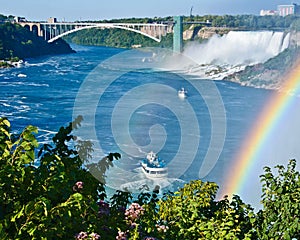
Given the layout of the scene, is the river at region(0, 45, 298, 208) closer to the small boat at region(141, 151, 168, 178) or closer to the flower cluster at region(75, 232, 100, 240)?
the small boat at region(141, 151, 168, 178)

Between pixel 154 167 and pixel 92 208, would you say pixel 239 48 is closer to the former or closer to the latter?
pixel 154 167

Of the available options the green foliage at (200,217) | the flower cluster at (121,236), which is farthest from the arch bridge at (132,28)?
the flower cluster at (121,236)

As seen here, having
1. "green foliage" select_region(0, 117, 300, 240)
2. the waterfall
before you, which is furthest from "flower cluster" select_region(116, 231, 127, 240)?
the waterfall

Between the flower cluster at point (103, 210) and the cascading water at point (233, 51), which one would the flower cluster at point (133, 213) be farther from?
the cascading water at point (233, 51)

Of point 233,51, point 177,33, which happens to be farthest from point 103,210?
point 177,33

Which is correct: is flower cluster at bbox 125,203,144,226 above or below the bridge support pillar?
below
